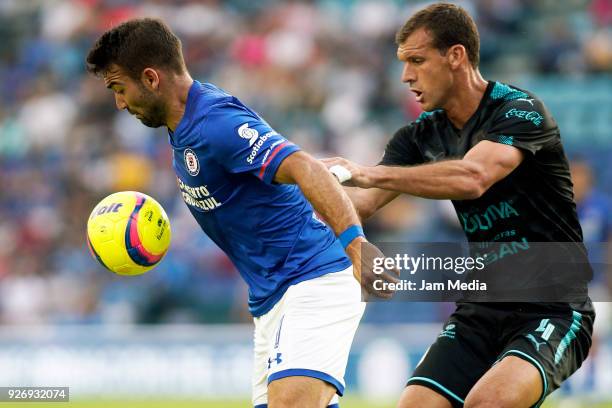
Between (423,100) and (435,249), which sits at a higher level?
(423,100)

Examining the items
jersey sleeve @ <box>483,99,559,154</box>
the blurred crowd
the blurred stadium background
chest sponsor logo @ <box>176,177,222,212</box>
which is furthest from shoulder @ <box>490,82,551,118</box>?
the blurred crowd

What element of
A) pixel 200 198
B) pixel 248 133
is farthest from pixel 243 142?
pixel 200 198

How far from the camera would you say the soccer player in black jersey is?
204 inches

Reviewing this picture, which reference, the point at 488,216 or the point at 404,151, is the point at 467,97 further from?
the point at 488,216

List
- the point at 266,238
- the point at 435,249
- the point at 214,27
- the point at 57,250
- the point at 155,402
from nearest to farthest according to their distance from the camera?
the point at 266,238 < the point at 435,249 < the point at 155,402 < the point at 57,250 < the point at 214,27

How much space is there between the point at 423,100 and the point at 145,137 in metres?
10.7

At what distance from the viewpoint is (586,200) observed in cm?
1112

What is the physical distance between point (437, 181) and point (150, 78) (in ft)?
5.07

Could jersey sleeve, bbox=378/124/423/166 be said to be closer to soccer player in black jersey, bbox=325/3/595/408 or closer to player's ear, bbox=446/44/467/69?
soccer player in black jersey, bbox=325/3/595/408

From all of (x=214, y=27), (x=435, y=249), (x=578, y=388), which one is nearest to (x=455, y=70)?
(x=435, y=249)

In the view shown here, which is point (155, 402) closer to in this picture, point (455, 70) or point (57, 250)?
point (57, 250)

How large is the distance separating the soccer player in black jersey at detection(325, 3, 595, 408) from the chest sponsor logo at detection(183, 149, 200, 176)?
73cm

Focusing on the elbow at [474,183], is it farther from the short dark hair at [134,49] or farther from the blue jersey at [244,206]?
the short dark hair at [134,49]

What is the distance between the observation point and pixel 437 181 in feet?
17.0
